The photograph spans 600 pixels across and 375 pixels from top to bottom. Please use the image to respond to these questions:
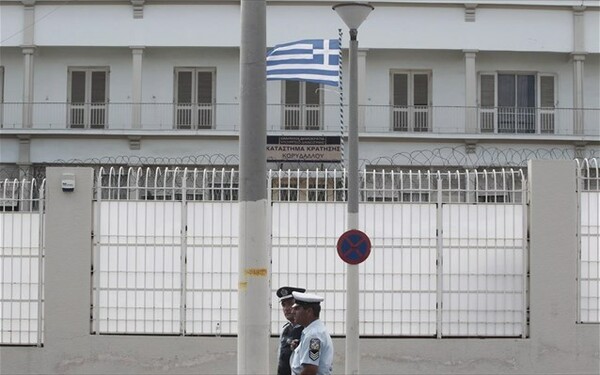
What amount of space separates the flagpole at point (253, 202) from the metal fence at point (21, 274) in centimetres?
552

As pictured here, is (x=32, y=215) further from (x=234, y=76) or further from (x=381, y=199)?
(x=234, y=76)

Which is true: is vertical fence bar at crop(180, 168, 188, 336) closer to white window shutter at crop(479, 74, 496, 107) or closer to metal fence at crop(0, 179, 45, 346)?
metal fence at crop(0, 179, 45, 346)

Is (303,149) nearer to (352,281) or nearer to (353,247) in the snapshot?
(352,281)

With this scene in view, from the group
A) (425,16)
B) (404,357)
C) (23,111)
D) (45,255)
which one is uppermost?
(425,16)

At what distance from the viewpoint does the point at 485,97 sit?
32.8 m

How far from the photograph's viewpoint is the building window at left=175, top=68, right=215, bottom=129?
1276 inches

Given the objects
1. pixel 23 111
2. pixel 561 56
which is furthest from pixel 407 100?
pixel 23 111

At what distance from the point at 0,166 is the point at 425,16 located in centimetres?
1326

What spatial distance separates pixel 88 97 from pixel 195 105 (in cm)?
330

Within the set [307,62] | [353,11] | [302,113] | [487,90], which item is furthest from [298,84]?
[353,11]

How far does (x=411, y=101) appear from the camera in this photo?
32812 mm

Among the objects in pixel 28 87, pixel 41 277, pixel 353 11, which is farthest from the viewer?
pixel 28 87

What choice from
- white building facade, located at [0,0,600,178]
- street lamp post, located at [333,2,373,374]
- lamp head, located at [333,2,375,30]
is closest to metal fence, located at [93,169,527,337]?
street lamp post, located at [333,2,373,374]

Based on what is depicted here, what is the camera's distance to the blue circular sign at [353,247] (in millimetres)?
13102
